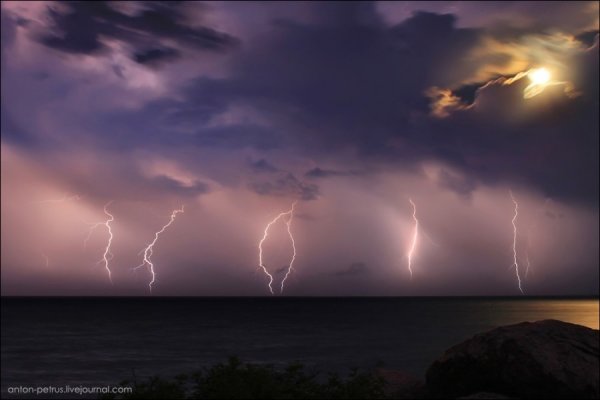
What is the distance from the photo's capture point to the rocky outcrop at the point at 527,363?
10.5m

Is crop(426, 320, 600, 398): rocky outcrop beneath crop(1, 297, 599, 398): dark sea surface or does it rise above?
above

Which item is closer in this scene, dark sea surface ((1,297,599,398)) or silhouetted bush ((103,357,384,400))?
silhouetted bush ((103,357,384,400))

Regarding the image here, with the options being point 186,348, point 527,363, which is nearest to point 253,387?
point 527,363

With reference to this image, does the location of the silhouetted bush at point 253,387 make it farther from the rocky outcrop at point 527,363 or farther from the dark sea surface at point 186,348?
the dark sea surface at point 186,348

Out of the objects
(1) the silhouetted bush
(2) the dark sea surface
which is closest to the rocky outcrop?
(1) the silhouetted bush

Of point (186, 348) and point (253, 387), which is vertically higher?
point (253, 387)

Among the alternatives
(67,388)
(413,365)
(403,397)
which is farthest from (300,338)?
(403,397)

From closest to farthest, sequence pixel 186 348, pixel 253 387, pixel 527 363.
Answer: pixel 253 387, pixel 527 363, pixel 186 348

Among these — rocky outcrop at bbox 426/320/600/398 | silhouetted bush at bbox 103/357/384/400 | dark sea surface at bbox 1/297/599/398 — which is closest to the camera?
silhouetted bush at bbox 103/357/384/400

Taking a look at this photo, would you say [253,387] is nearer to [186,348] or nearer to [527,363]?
[527,363]

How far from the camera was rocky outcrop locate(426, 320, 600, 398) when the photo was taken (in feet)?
34.4

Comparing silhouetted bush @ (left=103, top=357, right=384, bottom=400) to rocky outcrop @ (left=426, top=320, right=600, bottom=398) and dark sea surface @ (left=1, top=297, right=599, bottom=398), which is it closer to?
rocky outcrop @ (left=426, top=320, right=600, bottom=398)

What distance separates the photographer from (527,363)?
10664 millimetres

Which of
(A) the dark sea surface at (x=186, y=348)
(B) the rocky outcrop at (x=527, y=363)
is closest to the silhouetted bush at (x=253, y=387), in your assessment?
(B) the rocky outcrop at (x=527, y=363)
